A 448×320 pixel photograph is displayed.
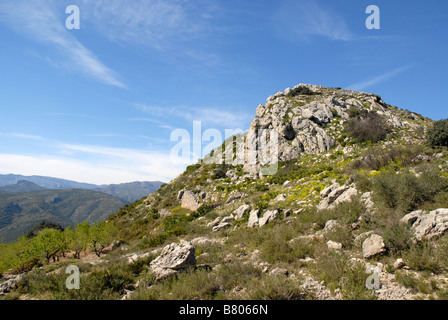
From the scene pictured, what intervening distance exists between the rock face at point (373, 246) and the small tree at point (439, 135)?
16225 millimetres

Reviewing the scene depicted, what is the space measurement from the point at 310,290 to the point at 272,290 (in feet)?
3.70

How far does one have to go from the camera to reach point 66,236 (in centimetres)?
1966

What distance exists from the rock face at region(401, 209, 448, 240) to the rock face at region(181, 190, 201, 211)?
18284 millimetres

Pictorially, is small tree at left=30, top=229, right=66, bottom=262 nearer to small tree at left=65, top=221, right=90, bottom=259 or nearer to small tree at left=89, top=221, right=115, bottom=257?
small tree at left=65, top=221, right=90, bottom=259

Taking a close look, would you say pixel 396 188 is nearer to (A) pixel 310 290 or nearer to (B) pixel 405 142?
(A) pixel 310 290

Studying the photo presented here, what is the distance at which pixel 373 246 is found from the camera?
22.0 ft

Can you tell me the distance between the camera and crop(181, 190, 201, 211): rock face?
23250 millimetres

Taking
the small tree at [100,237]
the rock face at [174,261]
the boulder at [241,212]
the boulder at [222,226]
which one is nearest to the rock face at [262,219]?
the boulder at [241,212]

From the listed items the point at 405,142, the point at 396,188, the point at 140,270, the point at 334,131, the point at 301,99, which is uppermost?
the point at 301,99

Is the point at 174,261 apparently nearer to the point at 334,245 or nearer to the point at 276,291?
the point at 276,291

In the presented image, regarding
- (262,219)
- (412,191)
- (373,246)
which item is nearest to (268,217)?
(262,219)

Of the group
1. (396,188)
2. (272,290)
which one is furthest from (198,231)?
(396,188)

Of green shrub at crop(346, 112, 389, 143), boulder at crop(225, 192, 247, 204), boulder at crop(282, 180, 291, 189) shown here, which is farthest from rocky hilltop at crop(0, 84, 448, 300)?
green shrub at crop(346, 112, 389, 143)
